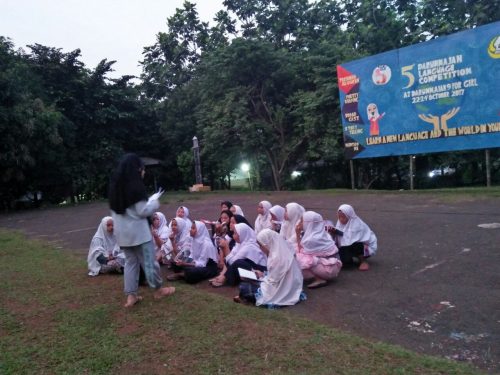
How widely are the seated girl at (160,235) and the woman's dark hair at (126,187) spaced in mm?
1995

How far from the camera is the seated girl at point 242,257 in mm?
5242

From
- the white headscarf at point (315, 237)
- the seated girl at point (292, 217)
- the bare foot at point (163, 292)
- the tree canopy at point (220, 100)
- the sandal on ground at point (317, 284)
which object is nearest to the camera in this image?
the bare foot at point (163, 292)

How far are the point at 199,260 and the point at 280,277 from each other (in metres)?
1.72

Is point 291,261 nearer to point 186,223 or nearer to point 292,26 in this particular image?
point 186,223

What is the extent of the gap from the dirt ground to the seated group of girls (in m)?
0.24

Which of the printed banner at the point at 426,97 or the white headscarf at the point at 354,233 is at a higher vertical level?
the printed banner at the point at 426,97

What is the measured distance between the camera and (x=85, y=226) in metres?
11.9

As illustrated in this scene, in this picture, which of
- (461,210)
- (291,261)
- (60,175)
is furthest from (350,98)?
(60,175)

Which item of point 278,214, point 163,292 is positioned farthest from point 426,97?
point 163,292

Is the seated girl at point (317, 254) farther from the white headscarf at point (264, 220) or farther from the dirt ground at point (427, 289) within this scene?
the white headscarf at point (264, 220)

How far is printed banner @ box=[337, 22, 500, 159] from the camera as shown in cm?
1138

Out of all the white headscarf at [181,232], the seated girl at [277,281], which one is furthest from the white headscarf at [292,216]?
the white headscarf at [181,232]

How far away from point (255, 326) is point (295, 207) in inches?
91.5

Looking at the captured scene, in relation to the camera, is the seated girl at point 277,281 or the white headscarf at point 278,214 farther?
the white headscarf at point 278,214
